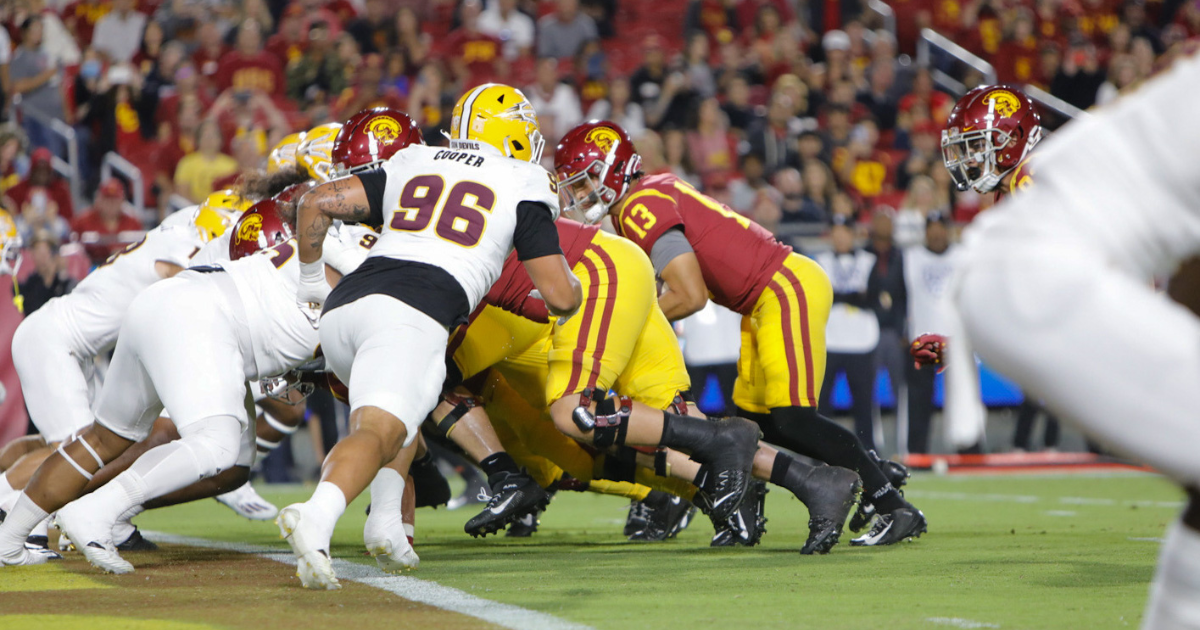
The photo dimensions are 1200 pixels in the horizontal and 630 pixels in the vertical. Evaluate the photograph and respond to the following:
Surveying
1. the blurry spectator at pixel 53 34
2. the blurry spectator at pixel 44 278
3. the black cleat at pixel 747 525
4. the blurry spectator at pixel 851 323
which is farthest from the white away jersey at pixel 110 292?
the blurry spectator at pixel 53 34

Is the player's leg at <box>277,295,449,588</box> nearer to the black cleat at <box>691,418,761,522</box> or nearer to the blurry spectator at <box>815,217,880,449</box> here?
the black cleat at <box>691,418,761,522</box>

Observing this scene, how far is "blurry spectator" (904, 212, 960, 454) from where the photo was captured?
437 inches

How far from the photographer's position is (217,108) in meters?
12.4

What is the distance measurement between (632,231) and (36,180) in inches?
286

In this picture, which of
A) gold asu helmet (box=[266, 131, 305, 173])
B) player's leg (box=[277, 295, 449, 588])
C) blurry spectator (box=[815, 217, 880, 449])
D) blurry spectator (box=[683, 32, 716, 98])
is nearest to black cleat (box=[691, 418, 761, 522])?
player's leg (box=[277, 295, 449, 588])

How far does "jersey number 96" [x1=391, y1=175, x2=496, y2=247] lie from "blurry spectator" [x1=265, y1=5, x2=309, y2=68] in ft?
31.8

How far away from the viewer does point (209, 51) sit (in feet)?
44.9

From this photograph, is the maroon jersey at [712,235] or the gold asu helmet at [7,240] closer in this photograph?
the maroon jersey at [712,235]

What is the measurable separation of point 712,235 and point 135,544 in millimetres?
2999

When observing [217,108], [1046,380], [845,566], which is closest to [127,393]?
[845,566]

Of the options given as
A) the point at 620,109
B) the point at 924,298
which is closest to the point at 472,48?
the point at 620,109

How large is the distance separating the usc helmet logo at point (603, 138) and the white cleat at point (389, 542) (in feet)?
7.01

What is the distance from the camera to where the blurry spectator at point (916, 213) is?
37.7ft

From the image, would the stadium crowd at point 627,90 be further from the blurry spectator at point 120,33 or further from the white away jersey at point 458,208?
the white away jersey at point 458,208
